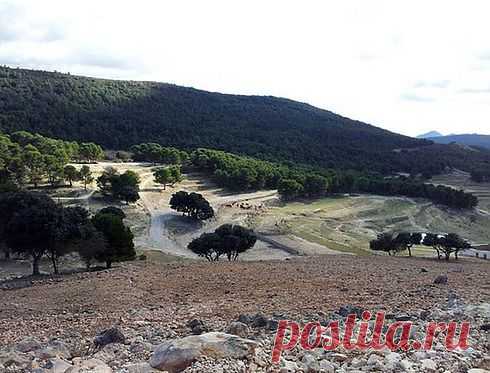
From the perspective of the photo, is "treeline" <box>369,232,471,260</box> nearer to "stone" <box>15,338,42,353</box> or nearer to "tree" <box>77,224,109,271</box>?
"tree" <box>77,224,109,271</box>

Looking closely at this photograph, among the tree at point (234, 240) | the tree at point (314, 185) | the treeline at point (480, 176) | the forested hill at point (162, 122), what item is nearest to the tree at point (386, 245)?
the tree at point (234, 240)

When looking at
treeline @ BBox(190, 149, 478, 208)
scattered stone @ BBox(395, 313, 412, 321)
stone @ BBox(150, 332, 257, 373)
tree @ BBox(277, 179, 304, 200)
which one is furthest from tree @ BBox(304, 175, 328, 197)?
stone @ BBox(150, 332, 257, 373)

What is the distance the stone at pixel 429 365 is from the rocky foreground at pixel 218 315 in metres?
0.02

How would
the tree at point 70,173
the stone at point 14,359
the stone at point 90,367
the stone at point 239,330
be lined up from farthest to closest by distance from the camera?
the tree at point 70,173
the stone at point 239,330
the stone at point 14,359
the stone at point 90,367

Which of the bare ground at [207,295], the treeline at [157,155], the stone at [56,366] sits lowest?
the bare ground at [207,295]

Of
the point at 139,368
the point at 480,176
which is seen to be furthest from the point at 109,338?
the point at 480,176

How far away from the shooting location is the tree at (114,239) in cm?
3116

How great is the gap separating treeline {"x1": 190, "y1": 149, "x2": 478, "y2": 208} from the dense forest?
940 inches

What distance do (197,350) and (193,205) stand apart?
60809 mm

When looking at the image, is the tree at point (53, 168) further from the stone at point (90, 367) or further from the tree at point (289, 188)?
the stone at point (90, 367)

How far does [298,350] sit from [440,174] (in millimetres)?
133866

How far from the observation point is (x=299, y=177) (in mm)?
94625

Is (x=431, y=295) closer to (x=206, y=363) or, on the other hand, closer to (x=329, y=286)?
(x=329, y=286)

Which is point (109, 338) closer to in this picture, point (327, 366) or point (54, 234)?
point (327, 366)
